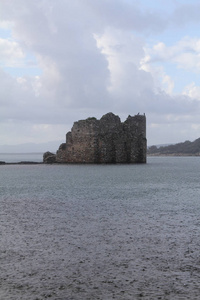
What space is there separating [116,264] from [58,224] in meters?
4.46

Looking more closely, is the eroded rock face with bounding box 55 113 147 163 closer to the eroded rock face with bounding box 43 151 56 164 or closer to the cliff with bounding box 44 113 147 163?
the cliff with bounding box 44 113 147 163

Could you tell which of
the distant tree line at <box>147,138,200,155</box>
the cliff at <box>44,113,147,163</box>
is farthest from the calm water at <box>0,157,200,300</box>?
the distant tree line at <box>147,138,200,155</box>

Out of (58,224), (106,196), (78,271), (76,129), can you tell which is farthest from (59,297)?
(76,129)

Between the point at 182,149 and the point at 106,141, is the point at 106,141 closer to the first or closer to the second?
the point at 106,141

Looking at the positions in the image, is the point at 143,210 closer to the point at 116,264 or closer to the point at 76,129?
the point at 116,264

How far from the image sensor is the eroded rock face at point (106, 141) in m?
55.4

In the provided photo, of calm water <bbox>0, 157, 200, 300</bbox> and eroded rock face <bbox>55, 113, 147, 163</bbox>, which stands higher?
eroded rock face <bbox>55, 113, 147, 163</bbox>

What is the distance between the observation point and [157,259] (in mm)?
7668

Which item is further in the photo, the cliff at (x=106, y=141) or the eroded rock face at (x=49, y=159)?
the eroded rock face at (x=49, y=159)

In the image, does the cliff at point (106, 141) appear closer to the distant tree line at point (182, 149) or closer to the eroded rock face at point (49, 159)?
the eroded rock face at point (49, 159)

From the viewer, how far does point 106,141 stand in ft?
183

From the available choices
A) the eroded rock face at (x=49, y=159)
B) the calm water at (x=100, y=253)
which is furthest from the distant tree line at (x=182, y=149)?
the calm water at (x=100, y=253)

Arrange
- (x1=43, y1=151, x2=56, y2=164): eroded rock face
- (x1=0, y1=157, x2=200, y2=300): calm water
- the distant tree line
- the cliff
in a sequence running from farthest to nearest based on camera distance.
A: the distant tree line
(x1=43, y1=151, x2=56, y2=164): eroded rock face
the cliff
(x1=0, y1=157, x2=200, y2=300): calm water

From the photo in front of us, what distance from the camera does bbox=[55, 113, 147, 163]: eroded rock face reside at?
55.4 meters
